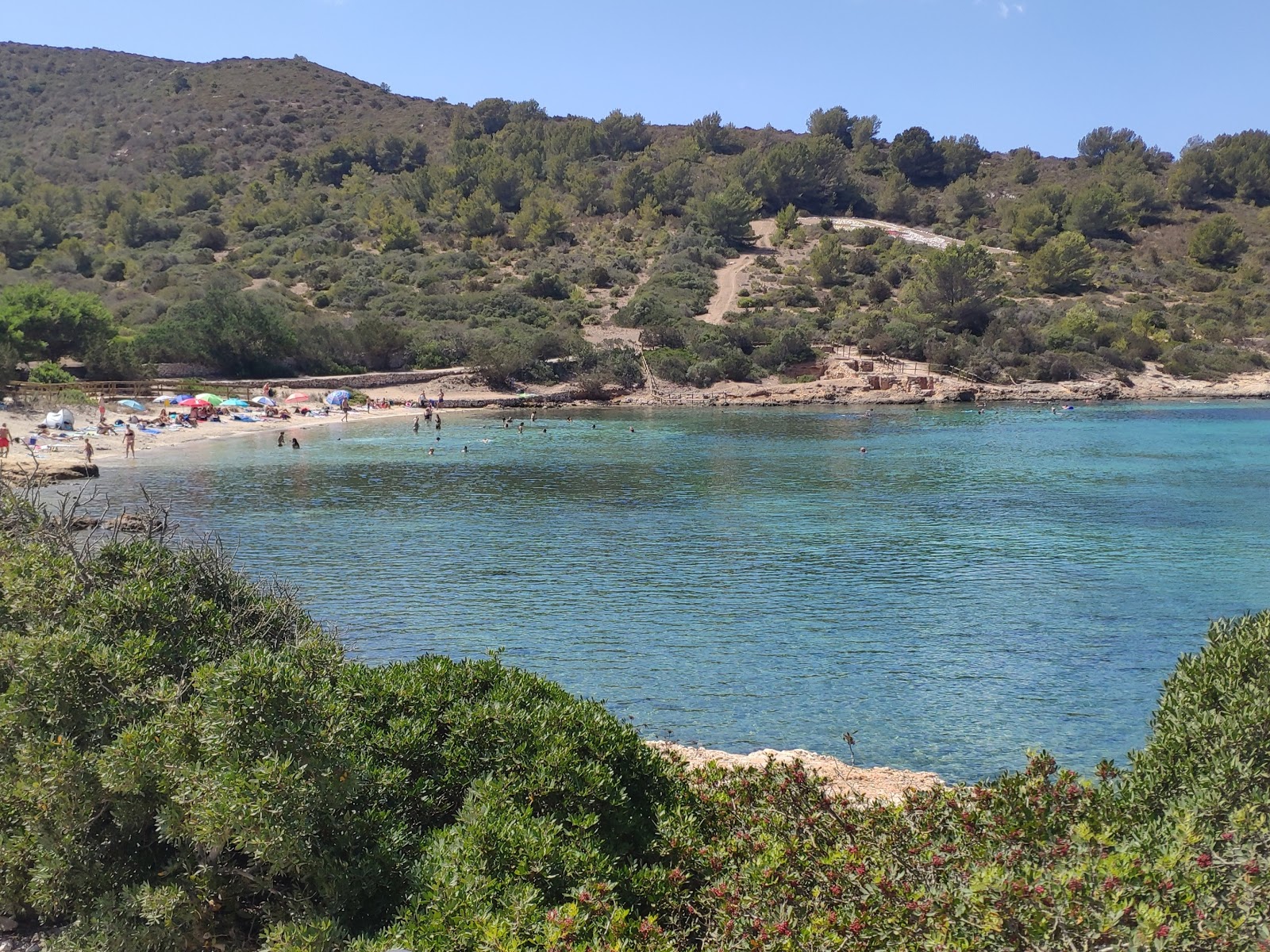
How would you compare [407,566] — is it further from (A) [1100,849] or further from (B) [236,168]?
(B) [236,168]

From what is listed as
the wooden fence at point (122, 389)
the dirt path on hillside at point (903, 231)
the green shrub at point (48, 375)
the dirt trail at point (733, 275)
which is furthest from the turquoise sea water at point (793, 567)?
the dirt path on hillside at point (903, 231)

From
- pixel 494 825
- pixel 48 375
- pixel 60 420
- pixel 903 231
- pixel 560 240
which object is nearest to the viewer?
pixel 494 825

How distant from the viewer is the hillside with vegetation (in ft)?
227

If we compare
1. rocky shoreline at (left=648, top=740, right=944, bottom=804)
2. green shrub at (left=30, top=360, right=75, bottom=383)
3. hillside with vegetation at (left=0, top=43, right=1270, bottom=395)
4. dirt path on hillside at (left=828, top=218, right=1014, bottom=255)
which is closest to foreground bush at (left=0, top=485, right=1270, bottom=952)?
rocky shoreline at (left=648, top=740, right=944, bottom=804)

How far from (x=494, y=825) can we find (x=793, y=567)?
17.0 metres

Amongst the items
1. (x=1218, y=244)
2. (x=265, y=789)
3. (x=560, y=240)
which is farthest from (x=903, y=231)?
(x=265, y=789)

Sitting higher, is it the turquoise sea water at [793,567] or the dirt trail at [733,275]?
the dirt trail at [733,275]

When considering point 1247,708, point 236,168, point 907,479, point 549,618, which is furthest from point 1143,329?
point 236,168

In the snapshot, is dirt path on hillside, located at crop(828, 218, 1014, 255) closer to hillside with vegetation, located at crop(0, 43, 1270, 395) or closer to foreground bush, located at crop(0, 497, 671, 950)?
hillside with vegetation, located at crop(0, 43, 1270, 395)

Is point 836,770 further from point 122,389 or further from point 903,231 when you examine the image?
point 903,231

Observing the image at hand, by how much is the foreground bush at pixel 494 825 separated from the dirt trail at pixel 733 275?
73.1m

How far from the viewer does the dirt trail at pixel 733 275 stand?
81.1 meters

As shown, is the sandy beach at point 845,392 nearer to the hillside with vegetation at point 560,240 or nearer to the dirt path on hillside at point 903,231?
the hillside with vegetation at point 560,240

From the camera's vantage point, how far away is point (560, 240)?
9956 centimetres
